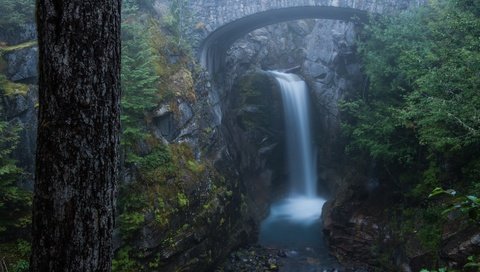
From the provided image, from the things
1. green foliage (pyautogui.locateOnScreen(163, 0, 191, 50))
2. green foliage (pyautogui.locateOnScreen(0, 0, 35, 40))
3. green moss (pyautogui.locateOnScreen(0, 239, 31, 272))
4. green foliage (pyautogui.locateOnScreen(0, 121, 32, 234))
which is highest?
green foliage (pyautogui.locateOnScreen(163, 0, 191, 50))

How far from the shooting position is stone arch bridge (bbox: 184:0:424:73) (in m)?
15.2

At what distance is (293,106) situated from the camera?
1931 centimetres

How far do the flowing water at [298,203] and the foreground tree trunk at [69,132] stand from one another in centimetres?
987

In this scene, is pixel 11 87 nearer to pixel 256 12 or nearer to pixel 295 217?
pixel 256 12

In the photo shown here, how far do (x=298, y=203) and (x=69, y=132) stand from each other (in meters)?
A: 16.3

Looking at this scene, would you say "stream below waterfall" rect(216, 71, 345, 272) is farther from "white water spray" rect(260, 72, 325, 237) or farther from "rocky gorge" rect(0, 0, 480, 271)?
"rocky gorge" rect(0, 0, 480, 271)

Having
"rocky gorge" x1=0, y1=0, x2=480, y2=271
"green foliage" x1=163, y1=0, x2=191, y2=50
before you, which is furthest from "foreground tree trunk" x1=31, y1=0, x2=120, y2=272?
"green foliage" x1=163, y1=0, x2=191, y2=50

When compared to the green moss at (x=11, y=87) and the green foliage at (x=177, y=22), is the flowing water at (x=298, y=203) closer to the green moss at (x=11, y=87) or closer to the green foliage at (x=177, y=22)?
the green foliage at (x=177, y=22)

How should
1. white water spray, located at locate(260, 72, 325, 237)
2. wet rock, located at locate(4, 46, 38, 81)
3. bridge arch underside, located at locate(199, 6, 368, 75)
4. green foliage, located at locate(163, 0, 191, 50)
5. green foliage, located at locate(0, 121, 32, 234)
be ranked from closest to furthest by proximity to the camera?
green foliage, located at locate(0, 121, 32, 234), wet rock, located at locate(4, 46, 38, 81), green foliage, located at locate(163, 0, 191, 50), bridge arch underside, located at locate(199, 6, 368, 75), white water spray, located at locate(260, 72, 325, 237)

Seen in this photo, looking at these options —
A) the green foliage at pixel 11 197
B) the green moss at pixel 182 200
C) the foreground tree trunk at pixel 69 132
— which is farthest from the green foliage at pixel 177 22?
the foreground tree trunk at pixel 69 132

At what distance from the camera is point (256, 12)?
638 inches

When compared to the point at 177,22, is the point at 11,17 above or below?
below

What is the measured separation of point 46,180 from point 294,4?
49.7 ft

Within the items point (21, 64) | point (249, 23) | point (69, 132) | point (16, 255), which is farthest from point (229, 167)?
point (69, 132)
